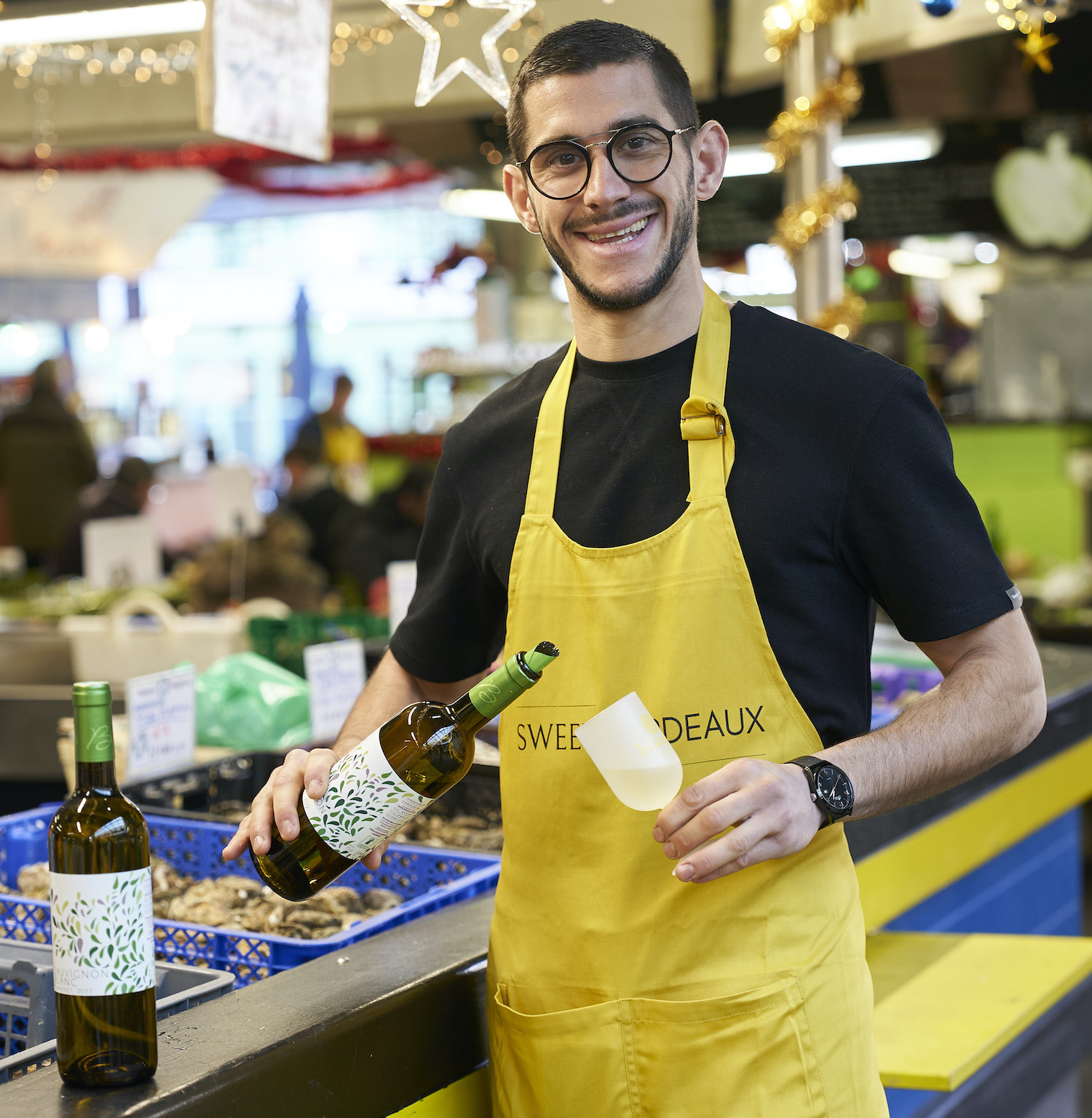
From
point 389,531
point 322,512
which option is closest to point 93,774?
point 389,531

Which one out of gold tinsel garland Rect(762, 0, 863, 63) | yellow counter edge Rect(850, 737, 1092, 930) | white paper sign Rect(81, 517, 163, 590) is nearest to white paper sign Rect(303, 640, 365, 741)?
yellow counter edge Rect(850, 737, 1092, 930)

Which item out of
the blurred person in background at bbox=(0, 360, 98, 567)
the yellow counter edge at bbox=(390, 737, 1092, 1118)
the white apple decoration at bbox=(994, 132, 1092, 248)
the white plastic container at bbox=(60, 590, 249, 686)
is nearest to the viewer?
the yellow counter edge at bbox=(390, 737, 1092, 1118)

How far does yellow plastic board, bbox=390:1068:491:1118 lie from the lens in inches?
62.2

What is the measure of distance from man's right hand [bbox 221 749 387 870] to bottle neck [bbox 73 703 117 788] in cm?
27

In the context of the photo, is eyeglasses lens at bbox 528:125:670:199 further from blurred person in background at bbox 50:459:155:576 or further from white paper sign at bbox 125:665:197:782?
blurred person in background at bbox 50:459:155:576

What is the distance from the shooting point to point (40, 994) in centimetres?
146

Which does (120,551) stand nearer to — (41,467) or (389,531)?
(389,531)

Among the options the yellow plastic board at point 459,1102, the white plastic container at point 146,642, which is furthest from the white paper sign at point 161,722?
the white plastic container at point 146,642

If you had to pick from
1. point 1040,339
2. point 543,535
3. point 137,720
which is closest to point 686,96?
point 543,535

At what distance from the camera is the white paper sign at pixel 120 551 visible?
4945 mm

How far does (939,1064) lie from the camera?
7.58 ft

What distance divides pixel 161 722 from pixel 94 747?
1.43 metres

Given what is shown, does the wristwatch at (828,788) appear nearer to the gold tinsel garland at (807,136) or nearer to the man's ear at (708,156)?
the man's ear at (708,156)

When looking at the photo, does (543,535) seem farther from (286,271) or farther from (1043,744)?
(286,271)
